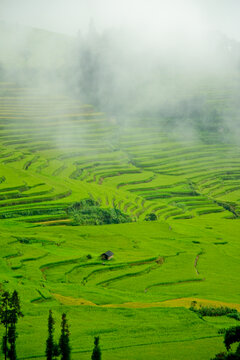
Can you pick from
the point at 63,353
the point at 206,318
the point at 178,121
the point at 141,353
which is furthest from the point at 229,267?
the point at 178,121

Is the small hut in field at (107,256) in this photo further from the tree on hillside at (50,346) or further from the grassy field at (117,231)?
the tree on hillside at (50,346)

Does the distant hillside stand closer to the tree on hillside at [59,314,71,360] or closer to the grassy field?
the grassy field

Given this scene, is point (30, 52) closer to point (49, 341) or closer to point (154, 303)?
point (154, 303)

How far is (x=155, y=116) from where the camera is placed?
138m

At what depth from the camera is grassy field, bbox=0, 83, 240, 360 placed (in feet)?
97.4

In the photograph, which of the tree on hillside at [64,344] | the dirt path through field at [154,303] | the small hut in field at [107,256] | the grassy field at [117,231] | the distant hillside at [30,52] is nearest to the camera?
the tree on hillside at [64,344]

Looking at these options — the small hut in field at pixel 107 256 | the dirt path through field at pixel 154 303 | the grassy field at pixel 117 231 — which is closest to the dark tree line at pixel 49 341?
the grassy field at pixel 117 231

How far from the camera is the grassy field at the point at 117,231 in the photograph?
97.4ft

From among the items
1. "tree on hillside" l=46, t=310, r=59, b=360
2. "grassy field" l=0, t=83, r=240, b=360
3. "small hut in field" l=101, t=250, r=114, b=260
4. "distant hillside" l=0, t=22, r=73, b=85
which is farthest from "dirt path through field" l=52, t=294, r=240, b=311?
"distant hillside" l=0, t=22, r=73, b=85

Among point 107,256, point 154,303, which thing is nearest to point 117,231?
point 107,256

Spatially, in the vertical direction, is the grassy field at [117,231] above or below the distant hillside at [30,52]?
below

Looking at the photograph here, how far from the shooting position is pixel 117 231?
2303 inches

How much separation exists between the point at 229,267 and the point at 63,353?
95.5 feet

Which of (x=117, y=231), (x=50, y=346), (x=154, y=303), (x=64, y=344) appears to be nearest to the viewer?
(x=64, y=344)
